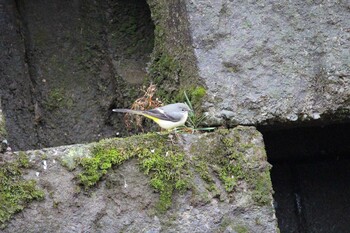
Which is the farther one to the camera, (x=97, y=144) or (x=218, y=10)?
(x=218, y=10)

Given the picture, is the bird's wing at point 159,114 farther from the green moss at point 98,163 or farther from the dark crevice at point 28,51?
the dark crevice at point 28,51

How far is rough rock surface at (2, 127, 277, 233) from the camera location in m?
4.15

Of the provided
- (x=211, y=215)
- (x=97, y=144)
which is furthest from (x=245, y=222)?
(x=97, y=144)

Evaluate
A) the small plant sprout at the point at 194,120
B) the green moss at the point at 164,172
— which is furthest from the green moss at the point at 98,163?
the small plant sprout at the point at 194,120

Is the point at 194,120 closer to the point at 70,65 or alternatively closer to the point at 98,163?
the point at 98,163

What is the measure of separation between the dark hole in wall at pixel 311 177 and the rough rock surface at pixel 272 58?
0.65 metres

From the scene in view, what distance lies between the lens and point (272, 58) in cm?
463

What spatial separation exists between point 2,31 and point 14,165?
1.02m

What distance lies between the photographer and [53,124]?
196 inches

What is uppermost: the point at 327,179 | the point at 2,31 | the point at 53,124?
the point at 2,31

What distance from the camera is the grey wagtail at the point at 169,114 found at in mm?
4422

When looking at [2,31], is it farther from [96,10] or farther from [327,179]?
[327,179]

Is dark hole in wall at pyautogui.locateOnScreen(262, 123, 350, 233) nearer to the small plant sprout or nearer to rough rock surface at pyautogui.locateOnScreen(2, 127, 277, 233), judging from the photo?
the small plant sprout

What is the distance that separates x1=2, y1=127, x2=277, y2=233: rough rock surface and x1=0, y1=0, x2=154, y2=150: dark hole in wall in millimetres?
712
